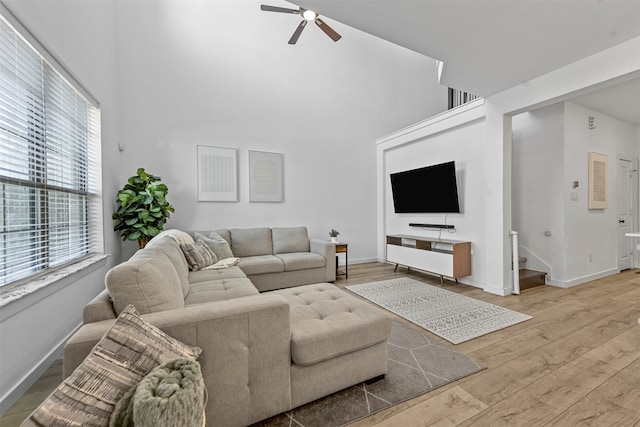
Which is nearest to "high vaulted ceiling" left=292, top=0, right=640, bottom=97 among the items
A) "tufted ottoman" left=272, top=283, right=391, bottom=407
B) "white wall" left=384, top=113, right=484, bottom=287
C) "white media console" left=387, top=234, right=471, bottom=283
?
"white wall" left=384, top=113, right=484, bottom=287

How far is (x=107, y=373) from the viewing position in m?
0.88

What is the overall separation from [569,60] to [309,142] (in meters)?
3.60

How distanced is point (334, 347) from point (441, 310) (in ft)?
6.20

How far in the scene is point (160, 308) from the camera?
51.3 inches

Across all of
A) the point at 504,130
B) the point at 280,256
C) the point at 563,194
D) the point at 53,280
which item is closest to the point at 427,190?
the point at 504,130

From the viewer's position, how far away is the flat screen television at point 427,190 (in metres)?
4.04

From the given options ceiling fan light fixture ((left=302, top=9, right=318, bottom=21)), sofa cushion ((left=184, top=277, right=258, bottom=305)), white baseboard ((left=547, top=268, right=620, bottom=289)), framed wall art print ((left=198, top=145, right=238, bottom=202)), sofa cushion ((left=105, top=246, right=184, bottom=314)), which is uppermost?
ceiling fan light fixture ((left=302, top=9, right=318, bottom=21))

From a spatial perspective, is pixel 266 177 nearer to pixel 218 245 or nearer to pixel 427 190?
pixel 218 245

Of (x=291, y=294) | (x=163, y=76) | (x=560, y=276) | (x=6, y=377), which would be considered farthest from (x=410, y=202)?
(x=6, y=377)

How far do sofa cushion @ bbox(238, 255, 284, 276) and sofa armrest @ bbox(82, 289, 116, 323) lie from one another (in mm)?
2229

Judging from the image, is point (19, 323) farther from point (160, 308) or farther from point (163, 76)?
point (163, 76)

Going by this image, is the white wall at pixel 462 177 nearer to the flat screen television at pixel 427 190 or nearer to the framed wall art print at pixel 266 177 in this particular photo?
the flat screen television at pixel 427 190

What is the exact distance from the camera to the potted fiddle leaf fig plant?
3309 millimetres

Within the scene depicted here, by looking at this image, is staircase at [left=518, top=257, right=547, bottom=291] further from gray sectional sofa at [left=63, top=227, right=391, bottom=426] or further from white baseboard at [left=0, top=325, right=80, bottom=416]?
white baseboard at [left=0, top=325, right=80, bottom=416]
